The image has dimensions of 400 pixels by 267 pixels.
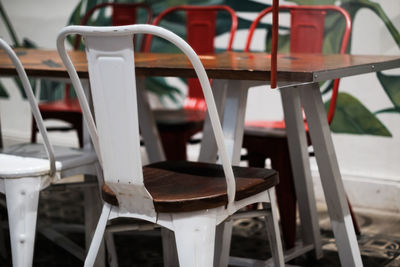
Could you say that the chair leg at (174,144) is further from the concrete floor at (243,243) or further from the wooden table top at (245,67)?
the wooden table top at (245,67)

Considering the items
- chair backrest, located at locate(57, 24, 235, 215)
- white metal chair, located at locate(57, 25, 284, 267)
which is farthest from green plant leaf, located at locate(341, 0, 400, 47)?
chair backrest, located at locate(57, 24, 235, 215)

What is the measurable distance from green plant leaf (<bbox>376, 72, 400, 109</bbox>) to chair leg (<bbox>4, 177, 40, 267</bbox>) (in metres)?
1.99

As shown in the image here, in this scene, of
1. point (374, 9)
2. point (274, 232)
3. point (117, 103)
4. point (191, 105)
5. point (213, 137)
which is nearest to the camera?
point (117, 103)

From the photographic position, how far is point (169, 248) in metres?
2.19

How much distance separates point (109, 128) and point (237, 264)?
3.18 ft

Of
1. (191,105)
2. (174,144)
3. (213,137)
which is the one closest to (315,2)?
(191,105)

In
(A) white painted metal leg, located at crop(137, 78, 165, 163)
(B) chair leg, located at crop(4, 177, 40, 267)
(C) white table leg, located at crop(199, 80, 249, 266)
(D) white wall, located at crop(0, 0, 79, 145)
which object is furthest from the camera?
(D) white wall, located at crop(0, 0, 79, 145)

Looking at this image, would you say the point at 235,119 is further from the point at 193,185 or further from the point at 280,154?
the point at 280,154

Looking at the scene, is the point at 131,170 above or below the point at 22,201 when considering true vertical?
above

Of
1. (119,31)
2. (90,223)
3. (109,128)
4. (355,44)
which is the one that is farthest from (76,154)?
(355,44)

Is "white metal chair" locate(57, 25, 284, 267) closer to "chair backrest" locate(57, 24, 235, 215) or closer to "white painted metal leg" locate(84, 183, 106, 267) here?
"chair backrest" locate(57, 24, 235, 215)

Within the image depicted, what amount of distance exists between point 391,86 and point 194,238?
2029mm

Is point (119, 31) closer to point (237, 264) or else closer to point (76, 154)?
point (76, 154)

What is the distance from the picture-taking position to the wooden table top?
1.92 meters
